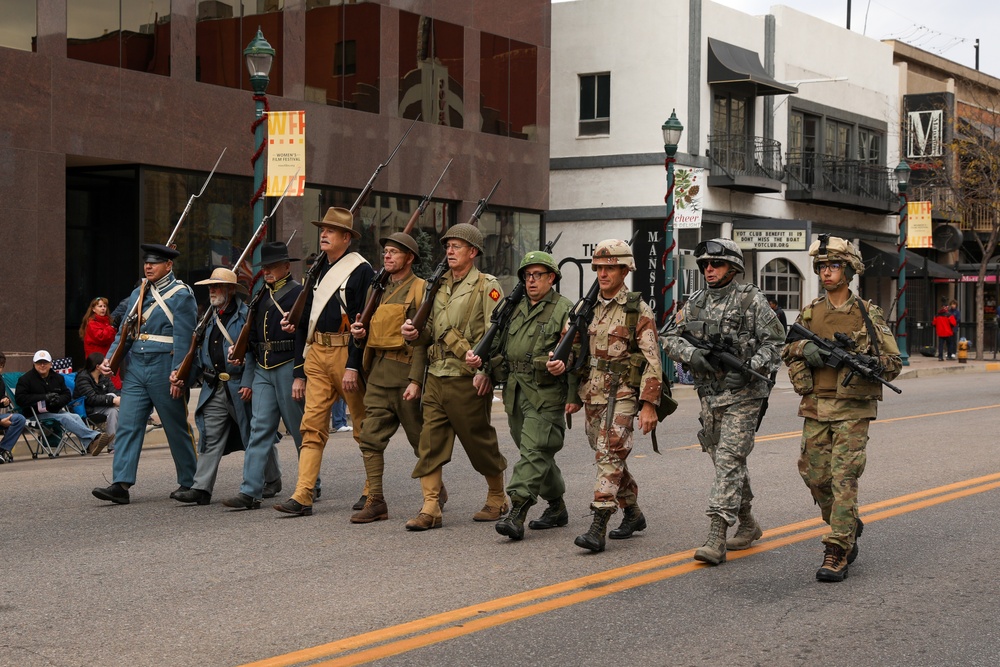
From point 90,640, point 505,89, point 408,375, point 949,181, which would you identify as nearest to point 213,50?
point 505,89

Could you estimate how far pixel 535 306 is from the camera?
8.90 metres

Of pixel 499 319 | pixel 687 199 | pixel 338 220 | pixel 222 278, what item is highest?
pixel 687 199

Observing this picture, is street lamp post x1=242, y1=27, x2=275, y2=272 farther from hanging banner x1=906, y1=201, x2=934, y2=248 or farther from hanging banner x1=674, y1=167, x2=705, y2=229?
hanging banner x1=906, y1=201, x2=934, y2=248

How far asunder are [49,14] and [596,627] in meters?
16.1

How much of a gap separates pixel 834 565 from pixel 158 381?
550 centimetres

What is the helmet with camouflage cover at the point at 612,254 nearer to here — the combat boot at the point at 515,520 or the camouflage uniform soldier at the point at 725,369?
the camouflage uniform soldier at the point at 725,369

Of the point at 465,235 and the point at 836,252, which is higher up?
the point at 465,235

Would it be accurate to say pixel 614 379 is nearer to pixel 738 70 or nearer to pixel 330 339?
pixel 330 339

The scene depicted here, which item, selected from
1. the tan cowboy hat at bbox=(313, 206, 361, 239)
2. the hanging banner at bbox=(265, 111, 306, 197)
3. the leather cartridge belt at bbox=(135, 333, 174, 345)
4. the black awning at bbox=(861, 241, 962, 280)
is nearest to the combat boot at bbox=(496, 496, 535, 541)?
the tan cowboy hat at bbox=(313, 206, 361, 239)

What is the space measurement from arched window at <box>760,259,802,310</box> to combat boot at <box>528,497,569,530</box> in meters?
29.4

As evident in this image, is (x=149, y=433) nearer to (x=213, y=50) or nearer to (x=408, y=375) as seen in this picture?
(x=408, y=375)

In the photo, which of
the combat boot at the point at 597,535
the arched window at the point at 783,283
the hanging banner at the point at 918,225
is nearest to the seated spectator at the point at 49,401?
the combat boot at the point at 597,535

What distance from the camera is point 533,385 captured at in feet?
28.7

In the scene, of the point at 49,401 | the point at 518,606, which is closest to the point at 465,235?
the point at 518,606
